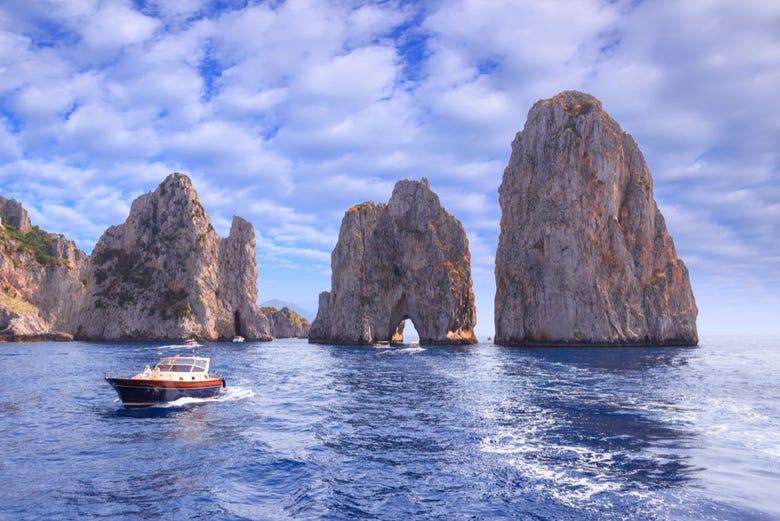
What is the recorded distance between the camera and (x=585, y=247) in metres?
129

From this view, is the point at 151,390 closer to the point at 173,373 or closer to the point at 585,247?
the point at 173,373

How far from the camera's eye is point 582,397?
4119 centimetres

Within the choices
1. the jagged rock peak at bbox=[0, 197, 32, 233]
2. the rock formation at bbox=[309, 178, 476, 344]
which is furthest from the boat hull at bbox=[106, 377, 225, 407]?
the jagged rock peak at bbox=[0, 197, 32, 233]

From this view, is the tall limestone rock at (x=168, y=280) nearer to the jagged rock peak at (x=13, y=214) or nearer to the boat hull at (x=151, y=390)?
the jagged rock peak at (x=13, y=214)

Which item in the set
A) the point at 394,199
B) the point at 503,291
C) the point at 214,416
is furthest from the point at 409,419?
the point at 394,199

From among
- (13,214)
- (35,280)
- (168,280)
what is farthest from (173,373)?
(13,214)

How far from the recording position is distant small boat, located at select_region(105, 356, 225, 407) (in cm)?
3631

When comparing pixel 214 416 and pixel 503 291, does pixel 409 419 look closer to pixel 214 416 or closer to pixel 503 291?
pixel 214 416

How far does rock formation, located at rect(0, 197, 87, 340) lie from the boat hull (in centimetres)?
13378

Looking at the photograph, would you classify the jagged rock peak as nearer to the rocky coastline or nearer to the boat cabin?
the rocky coastline

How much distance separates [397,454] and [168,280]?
16782 cm

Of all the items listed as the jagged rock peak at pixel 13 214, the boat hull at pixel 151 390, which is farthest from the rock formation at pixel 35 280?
the boat hull at pixel 151 390

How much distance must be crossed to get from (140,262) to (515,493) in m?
183

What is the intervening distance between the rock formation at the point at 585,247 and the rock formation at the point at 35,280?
5287 inches
